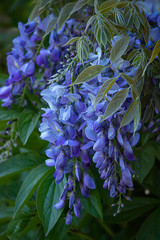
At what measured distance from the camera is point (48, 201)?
661 mm

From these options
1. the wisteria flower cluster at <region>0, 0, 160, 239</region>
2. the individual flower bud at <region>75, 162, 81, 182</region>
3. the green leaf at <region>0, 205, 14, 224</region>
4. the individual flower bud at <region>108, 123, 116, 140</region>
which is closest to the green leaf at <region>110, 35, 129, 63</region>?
the wisteria flower cluster at <region>0, 0, 160, 239</region>

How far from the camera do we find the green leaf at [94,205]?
0.67m

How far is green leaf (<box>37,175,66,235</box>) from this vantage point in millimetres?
631

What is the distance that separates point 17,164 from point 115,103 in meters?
0.39

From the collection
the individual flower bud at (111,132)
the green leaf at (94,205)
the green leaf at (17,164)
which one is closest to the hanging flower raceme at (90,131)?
the individual flower bud at (111,132)

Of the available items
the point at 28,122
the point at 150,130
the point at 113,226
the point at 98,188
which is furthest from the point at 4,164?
the point at 113,226

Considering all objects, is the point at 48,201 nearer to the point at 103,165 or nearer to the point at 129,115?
the point at 103,165

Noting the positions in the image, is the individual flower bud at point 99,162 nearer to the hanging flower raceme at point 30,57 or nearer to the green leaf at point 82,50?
the green leaf at point 82,50

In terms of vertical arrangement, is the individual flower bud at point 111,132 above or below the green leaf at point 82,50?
below

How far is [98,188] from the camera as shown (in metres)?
0.74

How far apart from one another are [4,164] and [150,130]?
1.28 feet

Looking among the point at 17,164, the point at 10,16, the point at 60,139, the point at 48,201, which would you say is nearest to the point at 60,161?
the point at 60,139

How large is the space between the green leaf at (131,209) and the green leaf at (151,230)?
36 mm

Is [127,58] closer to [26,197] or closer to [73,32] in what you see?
[73,32]
